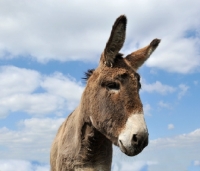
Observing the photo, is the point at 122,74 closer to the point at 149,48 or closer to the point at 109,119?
the point at 109,119

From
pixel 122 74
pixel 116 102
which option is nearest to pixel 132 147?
pixel 116 102

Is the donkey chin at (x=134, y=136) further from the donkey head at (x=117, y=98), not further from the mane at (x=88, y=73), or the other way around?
the mane at (x=88, y=73)

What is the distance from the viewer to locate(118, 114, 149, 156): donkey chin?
558 cm

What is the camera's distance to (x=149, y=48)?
750 cm

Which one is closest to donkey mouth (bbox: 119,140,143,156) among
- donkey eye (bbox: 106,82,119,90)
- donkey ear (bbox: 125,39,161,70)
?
donkey eye (bbox: 106,82,119,90)

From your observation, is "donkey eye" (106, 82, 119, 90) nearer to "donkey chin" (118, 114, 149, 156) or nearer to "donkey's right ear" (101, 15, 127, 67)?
"donkey's right ear" (101, 15, 127, 67)

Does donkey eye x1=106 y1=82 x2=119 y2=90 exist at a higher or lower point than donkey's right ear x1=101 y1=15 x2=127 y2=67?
lower

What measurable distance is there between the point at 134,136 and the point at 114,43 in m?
1.96

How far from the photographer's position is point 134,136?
561 centimetres

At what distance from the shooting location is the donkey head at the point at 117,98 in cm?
575

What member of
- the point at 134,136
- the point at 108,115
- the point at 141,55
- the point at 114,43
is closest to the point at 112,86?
the point at 108,115

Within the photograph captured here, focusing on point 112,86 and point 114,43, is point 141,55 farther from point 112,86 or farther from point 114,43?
point 112,86

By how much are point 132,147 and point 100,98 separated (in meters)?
1.18

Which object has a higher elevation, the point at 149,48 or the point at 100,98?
the point at 149,48
